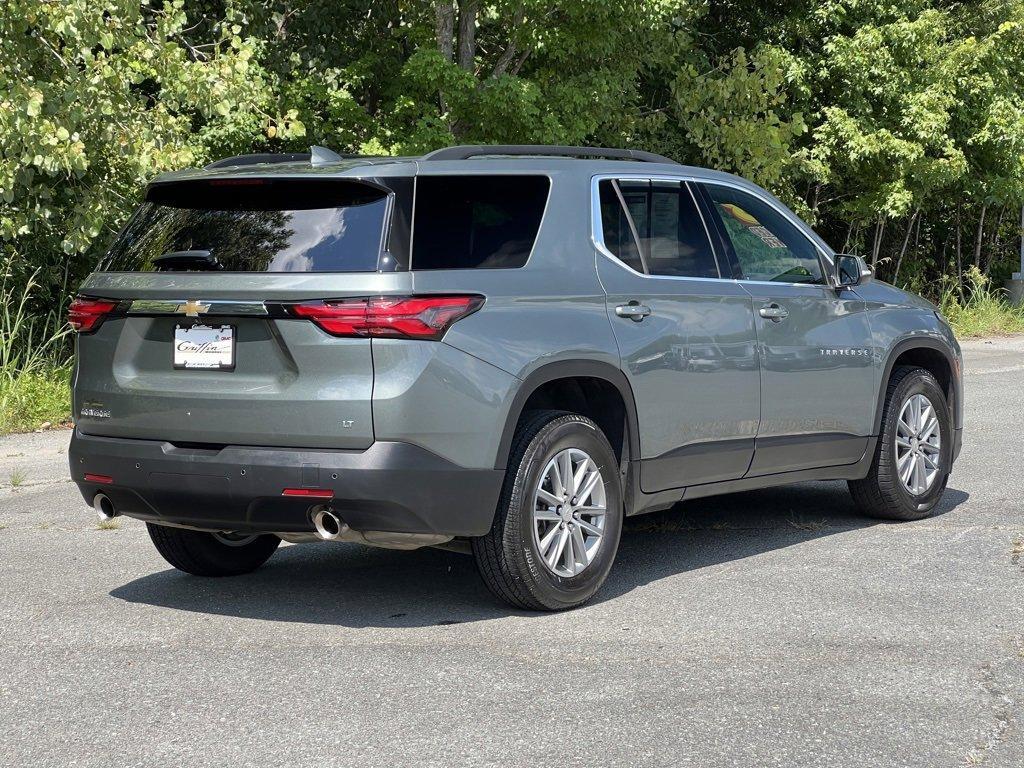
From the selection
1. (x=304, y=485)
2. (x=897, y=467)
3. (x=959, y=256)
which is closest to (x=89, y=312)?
(x=304, y=485)

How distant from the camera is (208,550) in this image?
22.8 ft

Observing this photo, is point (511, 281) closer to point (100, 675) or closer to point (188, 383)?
point (188, 383)

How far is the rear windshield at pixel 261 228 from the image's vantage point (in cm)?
566

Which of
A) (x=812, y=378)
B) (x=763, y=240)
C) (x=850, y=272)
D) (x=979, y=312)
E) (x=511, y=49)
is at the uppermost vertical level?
(x=511, y=49)

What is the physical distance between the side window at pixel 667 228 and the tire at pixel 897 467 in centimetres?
158

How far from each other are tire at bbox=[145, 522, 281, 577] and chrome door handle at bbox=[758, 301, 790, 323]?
2.45 meters

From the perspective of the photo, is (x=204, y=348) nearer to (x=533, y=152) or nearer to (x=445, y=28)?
(x=533, y=152)

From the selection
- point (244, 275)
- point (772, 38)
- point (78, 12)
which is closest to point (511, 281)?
point (244, 275)

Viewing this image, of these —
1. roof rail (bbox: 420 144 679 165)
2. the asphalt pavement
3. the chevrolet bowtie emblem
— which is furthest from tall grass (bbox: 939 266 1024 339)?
the chevrolet bowtie emblem

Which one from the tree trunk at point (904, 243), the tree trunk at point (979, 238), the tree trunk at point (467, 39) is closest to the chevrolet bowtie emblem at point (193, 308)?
the tree trunk at point (467, 39)

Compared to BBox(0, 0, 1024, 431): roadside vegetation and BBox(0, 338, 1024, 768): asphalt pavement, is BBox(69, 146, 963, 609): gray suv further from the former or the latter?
BBox(0, 0, 1024, 431): roadside vegetation

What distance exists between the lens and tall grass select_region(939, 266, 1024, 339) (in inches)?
894

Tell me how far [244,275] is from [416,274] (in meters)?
0.65

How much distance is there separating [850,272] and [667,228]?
130 cm
